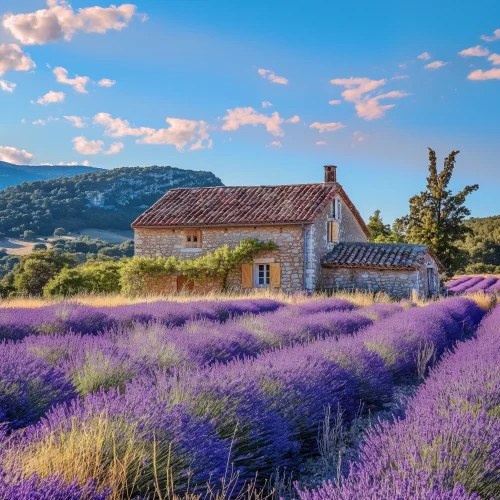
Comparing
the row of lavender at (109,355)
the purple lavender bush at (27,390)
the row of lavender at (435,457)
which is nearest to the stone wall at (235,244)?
the row of lavender at (109,355)

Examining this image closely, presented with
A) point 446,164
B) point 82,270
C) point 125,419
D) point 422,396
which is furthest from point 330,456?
point 446,164

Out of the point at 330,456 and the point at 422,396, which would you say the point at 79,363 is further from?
the point at 422,396

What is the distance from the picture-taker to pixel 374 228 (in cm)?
3238

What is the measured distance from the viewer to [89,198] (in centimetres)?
6506

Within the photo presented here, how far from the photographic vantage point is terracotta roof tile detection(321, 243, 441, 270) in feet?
57.3

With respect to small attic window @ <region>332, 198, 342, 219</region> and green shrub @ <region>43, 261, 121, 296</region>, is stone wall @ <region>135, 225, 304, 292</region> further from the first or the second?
small attic window @ <region>332, 198, 342, 219</region>

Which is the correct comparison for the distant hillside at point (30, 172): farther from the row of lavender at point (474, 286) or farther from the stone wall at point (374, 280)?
the stone wall at point (374, 280)

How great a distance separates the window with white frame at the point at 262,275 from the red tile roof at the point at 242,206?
57.8 inches

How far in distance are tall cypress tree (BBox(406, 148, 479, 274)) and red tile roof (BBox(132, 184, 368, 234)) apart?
555 cm

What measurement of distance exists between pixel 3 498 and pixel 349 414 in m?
3.70

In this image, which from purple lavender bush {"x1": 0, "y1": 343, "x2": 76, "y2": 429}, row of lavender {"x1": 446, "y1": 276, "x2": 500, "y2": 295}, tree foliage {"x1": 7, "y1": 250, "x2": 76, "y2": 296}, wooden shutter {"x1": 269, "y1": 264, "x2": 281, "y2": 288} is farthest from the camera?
tree foliage {"x1": 7, "y1": 250, "x2": 76, "y2": 296}

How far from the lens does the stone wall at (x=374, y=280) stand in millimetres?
17422

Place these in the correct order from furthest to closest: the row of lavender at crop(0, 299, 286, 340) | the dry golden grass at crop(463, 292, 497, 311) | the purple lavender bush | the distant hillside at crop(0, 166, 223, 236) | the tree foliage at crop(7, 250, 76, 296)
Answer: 1. the distant hillside at crop(0, 166, 223, 236)
2. the tree foliage at crop(7, 250, 76, 296)
3. the dry golden grass at crop(463, 292, 497, 311)
4. the row of lavender at crop(0, 299, 286, 340)
5. the purple lavender bush

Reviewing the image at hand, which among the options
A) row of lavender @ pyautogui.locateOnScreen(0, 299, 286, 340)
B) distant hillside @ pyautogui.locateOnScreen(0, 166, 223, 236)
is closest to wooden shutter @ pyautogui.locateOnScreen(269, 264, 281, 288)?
row of lavender @ pyautogui.locateOnScreen(0, 299, 286, 340)
